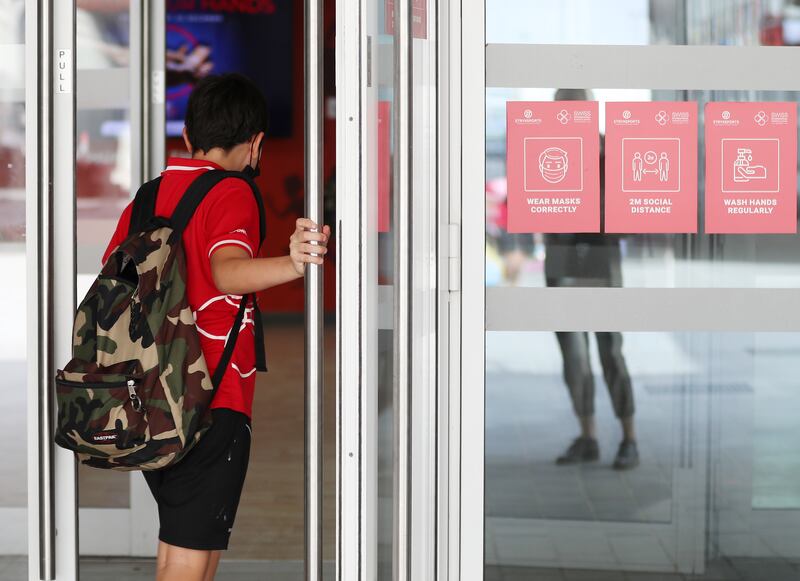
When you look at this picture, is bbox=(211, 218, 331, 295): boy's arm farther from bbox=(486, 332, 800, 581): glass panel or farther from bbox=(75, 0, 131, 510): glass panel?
bbox=(75, 0, 131, 510): glass panel

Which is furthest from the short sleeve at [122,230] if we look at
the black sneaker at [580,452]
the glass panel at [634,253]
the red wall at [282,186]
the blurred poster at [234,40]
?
the blurred poster at [234,40]

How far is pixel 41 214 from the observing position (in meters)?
2.37

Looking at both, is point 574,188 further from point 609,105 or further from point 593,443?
point 593,443

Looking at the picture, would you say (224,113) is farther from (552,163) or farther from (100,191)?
(100,191)

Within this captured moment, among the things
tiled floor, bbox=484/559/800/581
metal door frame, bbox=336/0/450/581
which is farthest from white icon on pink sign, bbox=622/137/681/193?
tiled floor, bbox=484/559/800/581

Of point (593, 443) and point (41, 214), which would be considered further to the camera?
point (593, 443)

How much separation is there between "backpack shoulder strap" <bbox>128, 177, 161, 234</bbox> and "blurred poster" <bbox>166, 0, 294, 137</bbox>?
815 cm

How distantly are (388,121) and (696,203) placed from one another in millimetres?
925

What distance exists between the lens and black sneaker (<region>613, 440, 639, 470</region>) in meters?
3.00

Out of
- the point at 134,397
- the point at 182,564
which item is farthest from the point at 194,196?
the point at 182,564

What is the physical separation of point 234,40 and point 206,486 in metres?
8.66

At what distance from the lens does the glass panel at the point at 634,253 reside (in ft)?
8.88

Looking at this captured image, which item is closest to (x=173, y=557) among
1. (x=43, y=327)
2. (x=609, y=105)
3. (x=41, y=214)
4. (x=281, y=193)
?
(x=43, y=327)

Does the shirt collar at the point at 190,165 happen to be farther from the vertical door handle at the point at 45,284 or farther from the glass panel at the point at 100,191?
the glass panel at the point at 100,191
